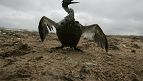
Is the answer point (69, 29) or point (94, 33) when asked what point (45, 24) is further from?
point (94, 33)

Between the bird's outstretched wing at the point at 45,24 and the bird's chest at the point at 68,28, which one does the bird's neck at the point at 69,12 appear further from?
the bird's outstretched wing at the point at 45,24

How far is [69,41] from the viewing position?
398 inches

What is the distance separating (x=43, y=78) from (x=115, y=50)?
17.2 ft

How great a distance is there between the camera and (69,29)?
9.91m

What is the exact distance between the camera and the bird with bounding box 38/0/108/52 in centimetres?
992

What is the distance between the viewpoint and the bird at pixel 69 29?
992 cm

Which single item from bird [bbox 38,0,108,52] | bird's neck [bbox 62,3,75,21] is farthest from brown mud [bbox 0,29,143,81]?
bird's neck [bbox 62,3,75,21]

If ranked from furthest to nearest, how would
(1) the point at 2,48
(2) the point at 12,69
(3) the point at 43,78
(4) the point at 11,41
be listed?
1. (4) the point at 11,41
2. (1) the point at 2,48
3. (2) the point at 12,69
4. (3) the point at 43,78

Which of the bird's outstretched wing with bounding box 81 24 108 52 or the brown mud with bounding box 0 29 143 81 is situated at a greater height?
the bird's outstretched wing with bounding box 81 24 108 52

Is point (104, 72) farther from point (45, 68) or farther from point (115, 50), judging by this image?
point (115, 50)

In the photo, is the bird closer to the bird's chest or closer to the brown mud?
the bird's chest

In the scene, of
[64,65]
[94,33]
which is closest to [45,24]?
[94,33]

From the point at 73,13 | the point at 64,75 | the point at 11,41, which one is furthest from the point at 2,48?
the point at 64,75

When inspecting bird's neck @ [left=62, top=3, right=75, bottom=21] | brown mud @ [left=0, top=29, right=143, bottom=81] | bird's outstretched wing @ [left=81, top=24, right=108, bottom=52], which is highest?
bird's neck @ [left=62, top=3, right=75, bottom=21]
